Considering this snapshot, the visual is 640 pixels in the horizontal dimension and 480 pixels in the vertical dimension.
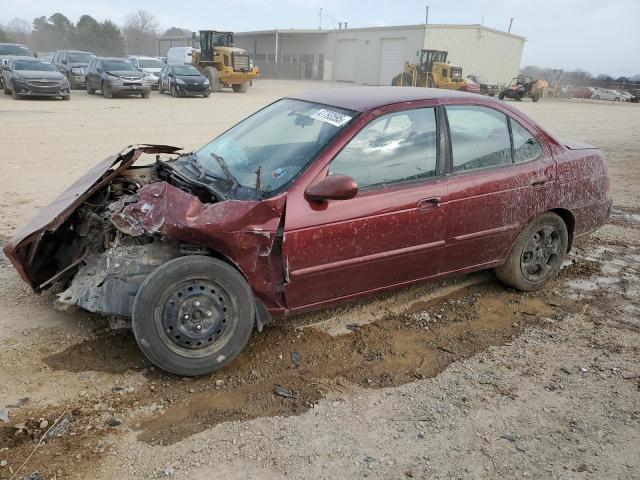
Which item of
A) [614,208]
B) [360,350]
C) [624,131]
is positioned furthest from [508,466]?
[624,131]

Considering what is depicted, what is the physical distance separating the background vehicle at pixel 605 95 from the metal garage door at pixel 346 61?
758 inches

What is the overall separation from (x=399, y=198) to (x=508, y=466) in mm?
1717

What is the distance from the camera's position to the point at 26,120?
12.8m

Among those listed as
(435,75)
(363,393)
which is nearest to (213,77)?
(435,75)

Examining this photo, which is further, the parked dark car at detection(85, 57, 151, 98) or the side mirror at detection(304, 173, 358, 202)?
the parked dark car at detection(85, 57, 151, 98)

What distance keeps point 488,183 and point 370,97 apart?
1.07m

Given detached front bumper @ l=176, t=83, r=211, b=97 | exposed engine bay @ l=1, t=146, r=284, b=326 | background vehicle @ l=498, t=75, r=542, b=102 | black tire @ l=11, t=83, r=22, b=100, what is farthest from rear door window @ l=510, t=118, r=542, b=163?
background vehicle @ l=498, t=75, r=542, b=102

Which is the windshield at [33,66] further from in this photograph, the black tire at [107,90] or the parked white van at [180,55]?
the parked white van at [180,55]

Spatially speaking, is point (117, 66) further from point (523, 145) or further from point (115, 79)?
point (523, 145)

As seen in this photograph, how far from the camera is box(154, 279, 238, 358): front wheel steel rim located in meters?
3.03

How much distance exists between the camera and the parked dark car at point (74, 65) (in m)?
22.8

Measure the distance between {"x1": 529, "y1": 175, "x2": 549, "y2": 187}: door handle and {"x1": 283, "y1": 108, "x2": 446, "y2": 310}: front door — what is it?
0.91 metres

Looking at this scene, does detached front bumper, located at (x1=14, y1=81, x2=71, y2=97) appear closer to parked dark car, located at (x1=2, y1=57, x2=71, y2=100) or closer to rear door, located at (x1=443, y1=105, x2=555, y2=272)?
parked dark car, located at (x1=2, y1=57, x2=71, y2=100)

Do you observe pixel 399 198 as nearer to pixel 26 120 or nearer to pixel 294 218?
pixel 294 218
